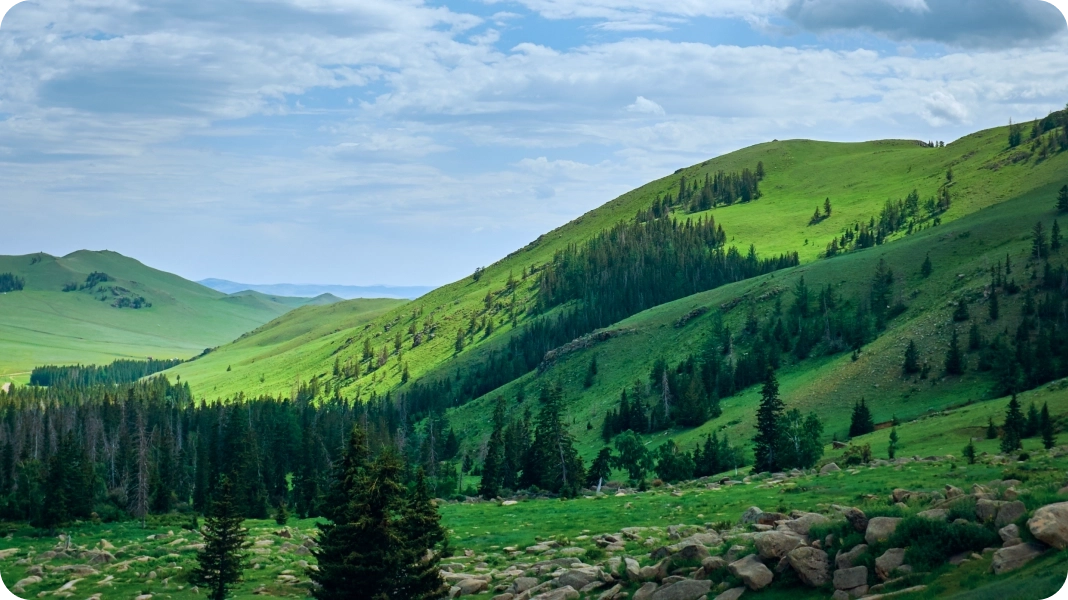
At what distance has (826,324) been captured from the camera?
523 ft

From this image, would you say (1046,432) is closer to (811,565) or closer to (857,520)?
(857,520)

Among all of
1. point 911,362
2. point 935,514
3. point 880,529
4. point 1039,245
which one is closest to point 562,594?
point 880,529

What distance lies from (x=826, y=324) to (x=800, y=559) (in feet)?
442

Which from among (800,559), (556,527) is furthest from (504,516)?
(800,559)

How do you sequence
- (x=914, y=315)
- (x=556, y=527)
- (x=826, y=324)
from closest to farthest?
(x=556, y=527) → (x=914, y=315) → (x=826, y=324)

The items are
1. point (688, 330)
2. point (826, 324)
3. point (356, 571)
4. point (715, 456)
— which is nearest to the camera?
point (356, 571)

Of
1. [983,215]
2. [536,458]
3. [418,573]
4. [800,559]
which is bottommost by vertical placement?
[536,458]

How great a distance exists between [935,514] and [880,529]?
177 centimetres

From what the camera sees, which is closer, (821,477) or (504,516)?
(821,477)

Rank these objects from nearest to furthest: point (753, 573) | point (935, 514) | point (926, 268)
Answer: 1. point (935, 514)
2. point (753, 573)
3. point (926, 268)

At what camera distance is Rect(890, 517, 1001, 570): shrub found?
28.8 meters

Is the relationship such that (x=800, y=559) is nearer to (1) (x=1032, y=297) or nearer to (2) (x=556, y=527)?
(2) (x=556, y=527)

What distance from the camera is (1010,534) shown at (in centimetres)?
2788

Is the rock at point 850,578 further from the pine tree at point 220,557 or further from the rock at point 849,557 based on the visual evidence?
the pine tree at point 220,557
